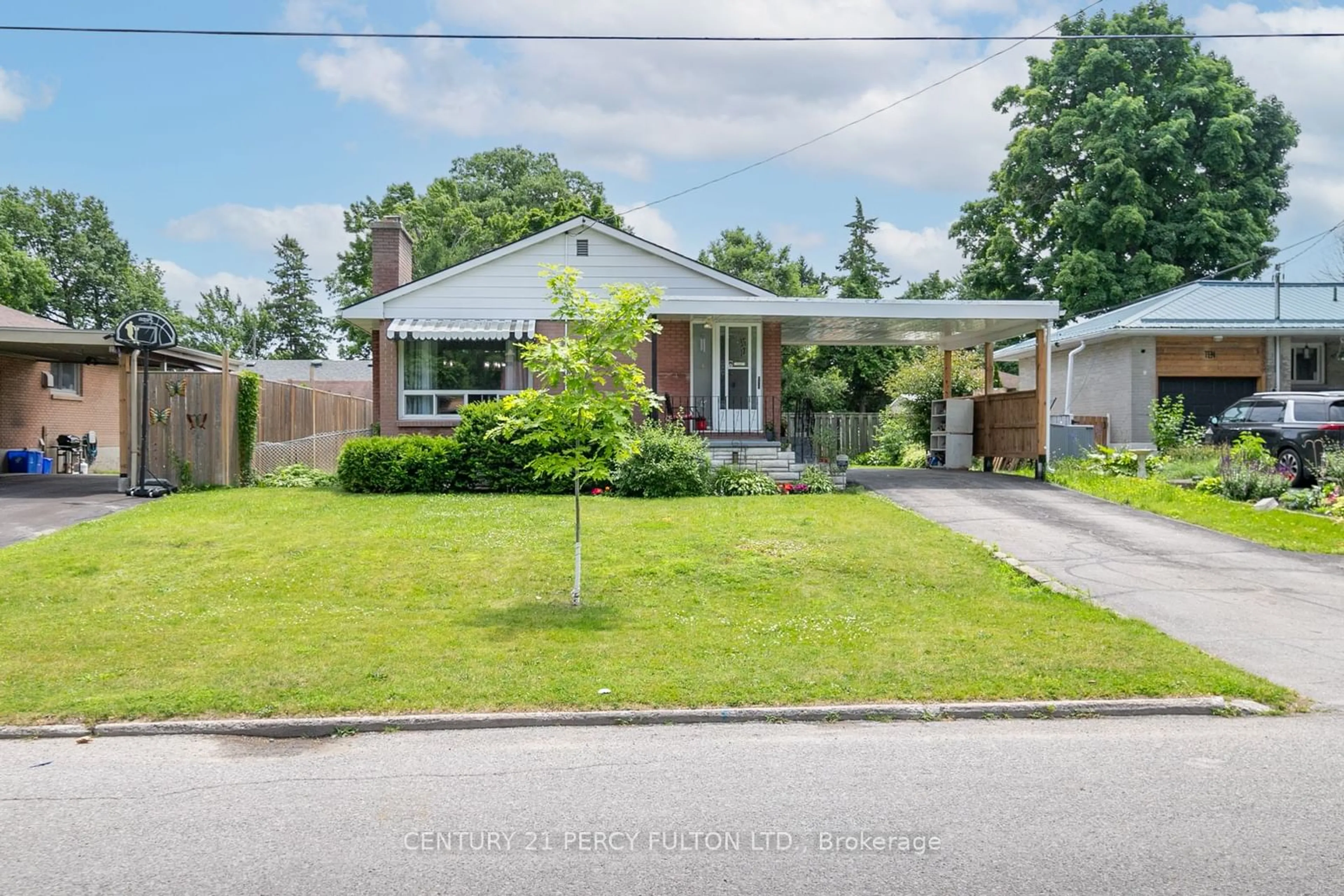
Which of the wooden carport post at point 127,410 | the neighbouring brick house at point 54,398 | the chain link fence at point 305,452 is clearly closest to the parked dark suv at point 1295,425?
the chain link fence at point 305,452

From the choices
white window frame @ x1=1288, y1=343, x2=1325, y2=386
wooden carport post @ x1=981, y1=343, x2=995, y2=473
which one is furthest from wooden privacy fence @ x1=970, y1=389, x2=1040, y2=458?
white window frame @ x1=1288, y1=343, x2=1325, y2=386

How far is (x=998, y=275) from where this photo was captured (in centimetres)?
4038

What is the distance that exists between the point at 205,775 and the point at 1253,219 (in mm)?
39462

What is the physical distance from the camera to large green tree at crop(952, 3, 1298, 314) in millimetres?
34531

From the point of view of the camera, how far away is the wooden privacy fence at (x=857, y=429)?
29.5m

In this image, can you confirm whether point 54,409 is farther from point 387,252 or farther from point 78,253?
point 78,253

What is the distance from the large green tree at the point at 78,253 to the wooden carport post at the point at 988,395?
52165mm

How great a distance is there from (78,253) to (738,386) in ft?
174

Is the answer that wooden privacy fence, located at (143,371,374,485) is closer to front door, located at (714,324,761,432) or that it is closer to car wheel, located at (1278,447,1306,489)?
front door, located at (714,324,761,432)

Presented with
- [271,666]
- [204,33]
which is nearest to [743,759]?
[271,666]

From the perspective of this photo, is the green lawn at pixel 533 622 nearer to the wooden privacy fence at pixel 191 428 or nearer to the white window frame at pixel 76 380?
the wooden privacy fence at pixel 191 428

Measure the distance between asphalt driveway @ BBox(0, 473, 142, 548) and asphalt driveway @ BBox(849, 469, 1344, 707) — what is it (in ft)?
37.1

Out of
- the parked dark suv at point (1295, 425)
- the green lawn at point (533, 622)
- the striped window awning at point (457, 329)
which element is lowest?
the green lawn at point (533, 622)

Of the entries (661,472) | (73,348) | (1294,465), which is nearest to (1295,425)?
(1294,465)
